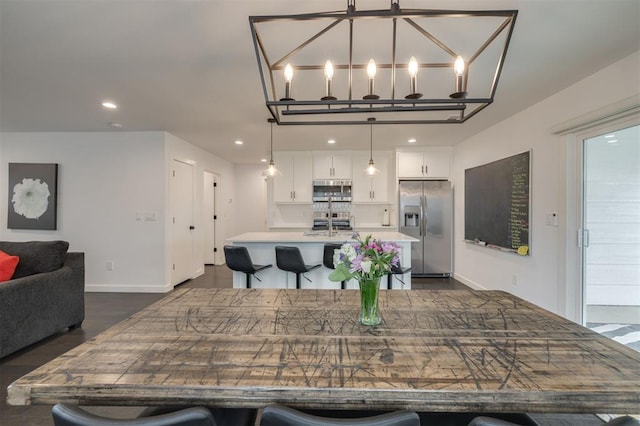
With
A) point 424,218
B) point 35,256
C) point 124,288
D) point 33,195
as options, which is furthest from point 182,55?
point 424,218

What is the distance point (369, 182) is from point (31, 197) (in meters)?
5.66

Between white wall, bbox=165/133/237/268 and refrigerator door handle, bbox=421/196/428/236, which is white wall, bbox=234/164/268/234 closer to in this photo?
white wall, bbox=165/133/237/268

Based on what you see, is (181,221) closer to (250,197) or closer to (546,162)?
(250,197)

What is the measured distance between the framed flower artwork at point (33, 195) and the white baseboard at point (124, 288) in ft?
3.69

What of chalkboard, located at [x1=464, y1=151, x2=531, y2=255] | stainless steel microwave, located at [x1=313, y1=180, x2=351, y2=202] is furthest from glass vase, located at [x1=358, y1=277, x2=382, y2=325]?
stainless steel microwave, located at [x1=313, y1=180, x2=351, y2=202]

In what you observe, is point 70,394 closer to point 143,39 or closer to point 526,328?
point 526,328

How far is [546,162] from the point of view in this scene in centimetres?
311

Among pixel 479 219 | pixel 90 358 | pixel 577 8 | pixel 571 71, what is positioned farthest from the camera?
pixel 479 219

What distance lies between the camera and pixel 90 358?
1.03m

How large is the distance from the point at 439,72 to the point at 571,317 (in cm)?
265

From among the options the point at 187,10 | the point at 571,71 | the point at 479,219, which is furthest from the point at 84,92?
the point at 479,219

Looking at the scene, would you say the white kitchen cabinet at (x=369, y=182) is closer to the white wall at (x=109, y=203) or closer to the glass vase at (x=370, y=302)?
the white wall at (x=109, y=203)

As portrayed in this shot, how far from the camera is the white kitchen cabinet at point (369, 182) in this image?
A: 585 centimetres

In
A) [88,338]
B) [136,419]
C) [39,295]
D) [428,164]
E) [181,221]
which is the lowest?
[88,338]
